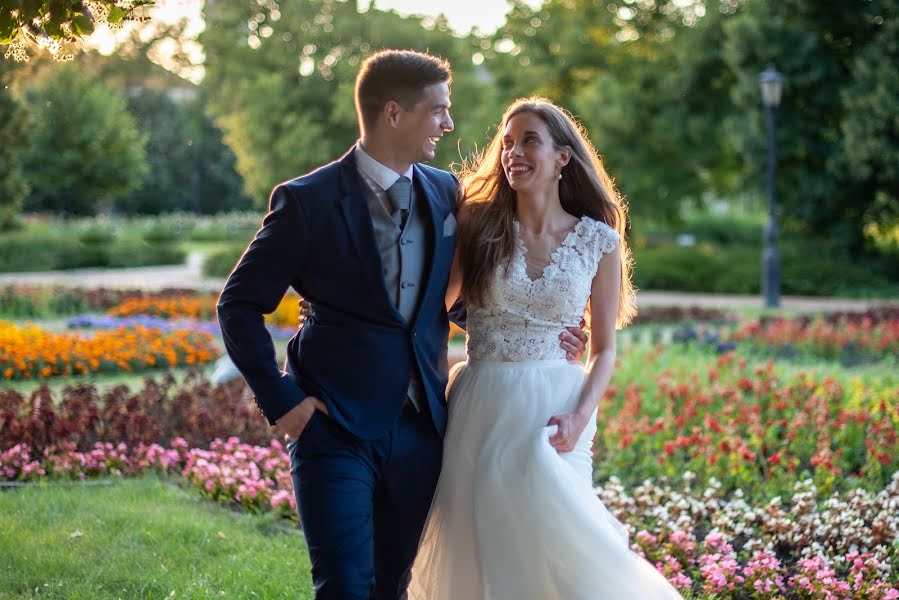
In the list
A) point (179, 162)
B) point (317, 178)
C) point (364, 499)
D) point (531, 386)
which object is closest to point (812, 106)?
point (531, 386)

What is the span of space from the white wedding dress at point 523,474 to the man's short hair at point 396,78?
2.09ft

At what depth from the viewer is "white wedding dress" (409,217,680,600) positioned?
322cm

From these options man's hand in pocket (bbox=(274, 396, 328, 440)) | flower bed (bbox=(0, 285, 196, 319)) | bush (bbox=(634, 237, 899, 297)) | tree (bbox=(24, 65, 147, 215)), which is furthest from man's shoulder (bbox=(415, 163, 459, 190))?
tree (bbox=(24, 65, 147, 215))

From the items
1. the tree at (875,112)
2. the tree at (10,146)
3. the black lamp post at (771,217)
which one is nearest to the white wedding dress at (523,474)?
the tree at (10,146)

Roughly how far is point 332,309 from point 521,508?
82 centimetres

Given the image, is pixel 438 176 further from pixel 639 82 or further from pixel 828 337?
pixel 639 82

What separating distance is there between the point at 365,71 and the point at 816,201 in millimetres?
21564

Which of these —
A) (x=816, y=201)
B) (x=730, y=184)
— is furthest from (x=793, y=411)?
(x=730, y=184)

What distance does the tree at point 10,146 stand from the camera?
14.5 m

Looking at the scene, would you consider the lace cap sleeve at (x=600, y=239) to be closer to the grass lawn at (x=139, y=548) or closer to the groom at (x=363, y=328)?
the groom at (x=363, y=328)

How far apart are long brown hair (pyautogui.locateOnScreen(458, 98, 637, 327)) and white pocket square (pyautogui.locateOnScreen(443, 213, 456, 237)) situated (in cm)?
10

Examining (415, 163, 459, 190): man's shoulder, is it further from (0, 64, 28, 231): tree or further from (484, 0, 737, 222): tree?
(484, 0, 737, 222): tree

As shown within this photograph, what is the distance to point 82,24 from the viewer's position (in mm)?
3680

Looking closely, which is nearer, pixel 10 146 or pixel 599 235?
pixel 599 235
